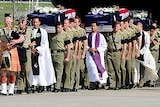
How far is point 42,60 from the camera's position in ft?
55.2

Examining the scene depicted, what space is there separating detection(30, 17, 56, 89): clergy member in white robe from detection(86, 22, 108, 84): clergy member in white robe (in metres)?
1.37

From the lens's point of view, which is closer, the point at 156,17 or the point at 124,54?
the point at 124,54

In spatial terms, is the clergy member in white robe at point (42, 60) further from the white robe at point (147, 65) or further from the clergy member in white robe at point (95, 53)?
the white robe at point (147, 65)

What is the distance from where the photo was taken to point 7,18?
1569 centimetres

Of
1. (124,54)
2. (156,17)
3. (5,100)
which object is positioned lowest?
(5,100)

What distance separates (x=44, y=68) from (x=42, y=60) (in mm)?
187

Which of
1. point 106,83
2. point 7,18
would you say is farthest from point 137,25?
point 7,18

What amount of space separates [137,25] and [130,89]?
1.80m

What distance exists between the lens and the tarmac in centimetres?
1417

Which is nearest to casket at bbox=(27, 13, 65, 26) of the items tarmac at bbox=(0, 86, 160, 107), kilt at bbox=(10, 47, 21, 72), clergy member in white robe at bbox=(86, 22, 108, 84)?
clergy member in white robe at bbox=(86, 22, 108, 84)

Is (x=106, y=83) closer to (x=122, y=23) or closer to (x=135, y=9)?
(x=122, y=23)

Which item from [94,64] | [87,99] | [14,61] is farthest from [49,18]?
[87,99]

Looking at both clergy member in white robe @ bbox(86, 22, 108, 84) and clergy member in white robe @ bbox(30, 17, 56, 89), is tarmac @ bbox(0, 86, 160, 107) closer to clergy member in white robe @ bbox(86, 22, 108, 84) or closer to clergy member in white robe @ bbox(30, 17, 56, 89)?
clergy member in white robe @ bbox(30, 17, 56, 89)

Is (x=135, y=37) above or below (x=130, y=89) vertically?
above
